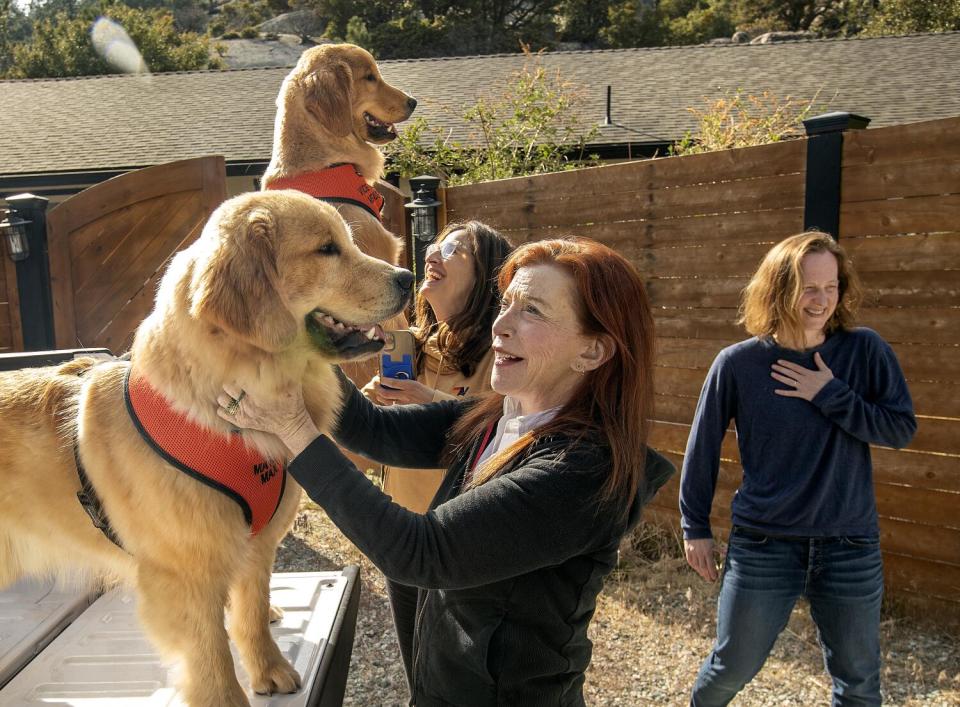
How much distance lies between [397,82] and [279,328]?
18072 millimetres

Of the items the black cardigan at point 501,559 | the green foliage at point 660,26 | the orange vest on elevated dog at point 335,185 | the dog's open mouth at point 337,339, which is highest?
the green foliage at point 660,26

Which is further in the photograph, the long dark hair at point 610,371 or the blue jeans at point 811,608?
the blue jeans at point 811,608

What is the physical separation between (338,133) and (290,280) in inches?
97.3

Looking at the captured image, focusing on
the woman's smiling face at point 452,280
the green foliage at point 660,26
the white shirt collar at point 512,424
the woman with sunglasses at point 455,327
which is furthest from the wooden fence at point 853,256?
the green foliage at point 660,26

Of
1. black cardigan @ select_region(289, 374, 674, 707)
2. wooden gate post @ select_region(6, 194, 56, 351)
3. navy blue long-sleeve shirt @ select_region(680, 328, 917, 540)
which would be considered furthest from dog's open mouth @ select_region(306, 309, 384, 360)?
wooden gate post @ select_region(6, 194, 56, 351)

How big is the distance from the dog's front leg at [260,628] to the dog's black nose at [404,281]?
2.48 ft

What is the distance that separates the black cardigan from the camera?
181cm

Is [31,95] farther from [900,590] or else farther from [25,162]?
[900,590]

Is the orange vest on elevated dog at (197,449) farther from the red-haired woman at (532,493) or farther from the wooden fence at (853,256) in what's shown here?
the wooden fence at (853,256)

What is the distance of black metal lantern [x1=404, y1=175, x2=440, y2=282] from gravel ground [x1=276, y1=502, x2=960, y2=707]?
2.96 metres

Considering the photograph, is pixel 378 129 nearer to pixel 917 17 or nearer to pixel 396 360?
pixel 396 360

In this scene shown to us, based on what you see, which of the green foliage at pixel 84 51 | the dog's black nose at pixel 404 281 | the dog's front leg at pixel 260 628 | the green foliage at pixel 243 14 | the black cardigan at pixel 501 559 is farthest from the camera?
the green foliage at pixel 243 14

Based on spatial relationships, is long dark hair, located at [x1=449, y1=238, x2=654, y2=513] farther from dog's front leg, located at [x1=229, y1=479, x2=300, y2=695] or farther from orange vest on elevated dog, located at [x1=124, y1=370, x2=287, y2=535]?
dog's front leg, located at [x1=229, y1=479, x2=300, y2=695]

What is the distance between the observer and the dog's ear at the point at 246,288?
206 centimetres
